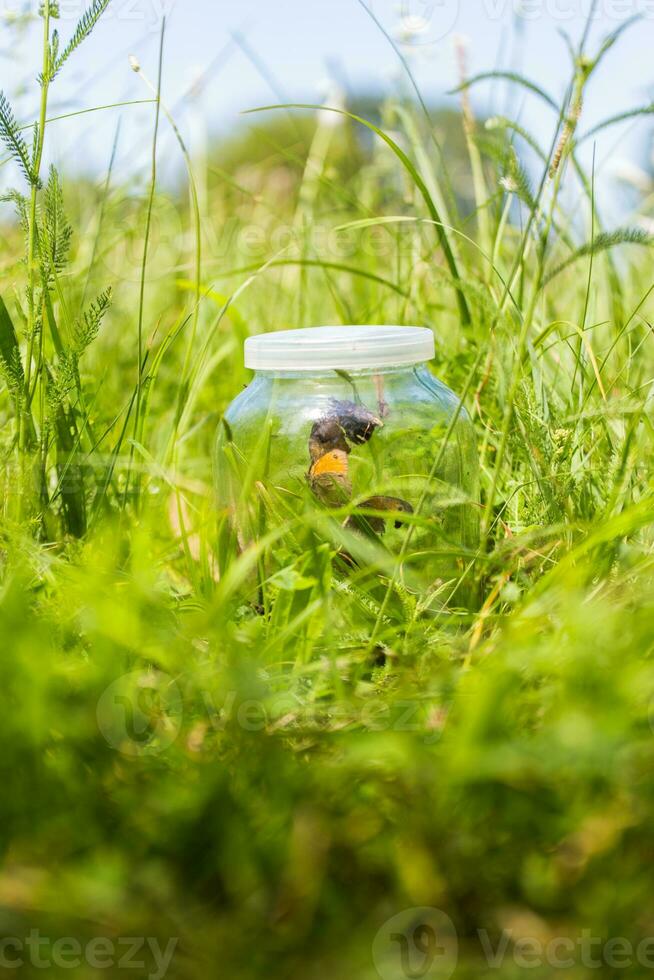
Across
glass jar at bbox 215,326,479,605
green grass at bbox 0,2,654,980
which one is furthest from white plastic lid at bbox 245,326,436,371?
green grass at bbox 0,2,654,980

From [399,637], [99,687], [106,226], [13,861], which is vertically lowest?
[399,637]

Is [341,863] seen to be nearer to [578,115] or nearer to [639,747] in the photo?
[639,747]

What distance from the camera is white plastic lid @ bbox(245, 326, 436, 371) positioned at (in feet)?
4.71

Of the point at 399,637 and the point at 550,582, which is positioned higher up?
the point at 550,582

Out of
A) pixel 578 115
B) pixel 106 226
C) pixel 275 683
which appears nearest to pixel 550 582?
pixel 275 683

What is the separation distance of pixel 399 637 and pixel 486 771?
536 millimetres

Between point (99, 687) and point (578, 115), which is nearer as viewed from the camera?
point (99, 687)

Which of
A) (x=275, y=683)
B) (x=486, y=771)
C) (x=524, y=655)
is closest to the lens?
(x=486, y=771)

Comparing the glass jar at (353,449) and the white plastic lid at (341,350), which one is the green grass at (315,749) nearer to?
the glass jar at (353,449)

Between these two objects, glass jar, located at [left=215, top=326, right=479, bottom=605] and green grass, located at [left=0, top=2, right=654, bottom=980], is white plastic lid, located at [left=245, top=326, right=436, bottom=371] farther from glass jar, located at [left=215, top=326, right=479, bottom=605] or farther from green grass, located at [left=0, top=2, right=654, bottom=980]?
green grass, located at [left=0, top=2, right=654, bottom=980]

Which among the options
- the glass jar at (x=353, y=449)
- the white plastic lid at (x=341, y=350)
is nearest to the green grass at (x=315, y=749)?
the glass jar at (x=353, y=449)

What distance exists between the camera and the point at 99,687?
78 centimetres

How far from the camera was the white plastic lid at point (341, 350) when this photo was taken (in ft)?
4.71

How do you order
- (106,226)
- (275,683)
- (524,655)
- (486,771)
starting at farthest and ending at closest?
(106,226) < (275,683) < (524,655) < (486,771)
